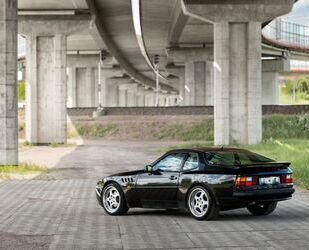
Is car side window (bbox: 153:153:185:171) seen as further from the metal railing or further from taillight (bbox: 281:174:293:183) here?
the metal railing

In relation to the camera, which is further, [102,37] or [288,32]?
[288,32]

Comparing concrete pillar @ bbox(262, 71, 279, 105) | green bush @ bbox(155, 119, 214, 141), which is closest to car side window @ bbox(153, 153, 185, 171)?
green bush @ bbox(155, 119, 214, 141)

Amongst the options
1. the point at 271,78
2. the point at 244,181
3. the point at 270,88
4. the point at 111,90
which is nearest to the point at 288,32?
the point at 271,78

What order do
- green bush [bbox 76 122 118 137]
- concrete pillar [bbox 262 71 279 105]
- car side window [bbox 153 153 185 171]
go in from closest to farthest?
car side window [bbox 153 153 185 171] → green bush [bbox 76 122 118 137] → concrete pillar [bbox 262 71 279 105]

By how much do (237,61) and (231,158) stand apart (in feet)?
94.2

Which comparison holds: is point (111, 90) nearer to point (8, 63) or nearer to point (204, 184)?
point (8, 63)

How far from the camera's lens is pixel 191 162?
11.5m

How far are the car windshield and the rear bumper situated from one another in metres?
0.60

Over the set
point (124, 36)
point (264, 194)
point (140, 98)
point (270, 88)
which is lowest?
point (264, 194)

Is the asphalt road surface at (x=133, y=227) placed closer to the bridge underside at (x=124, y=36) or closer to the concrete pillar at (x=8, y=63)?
the concrete pillar at (x=8, y=63)

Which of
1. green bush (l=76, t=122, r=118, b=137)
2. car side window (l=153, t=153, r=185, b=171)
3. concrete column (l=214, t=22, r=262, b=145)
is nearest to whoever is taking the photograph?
car side window (l=153, t=153, r=185, b=171)

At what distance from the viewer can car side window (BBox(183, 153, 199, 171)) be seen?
11.4 m

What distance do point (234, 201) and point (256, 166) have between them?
2.17 feet

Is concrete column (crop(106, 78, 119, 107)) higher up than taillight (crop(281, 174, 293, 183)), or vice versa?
concrete column (crop(106, 78, 119, 107))
